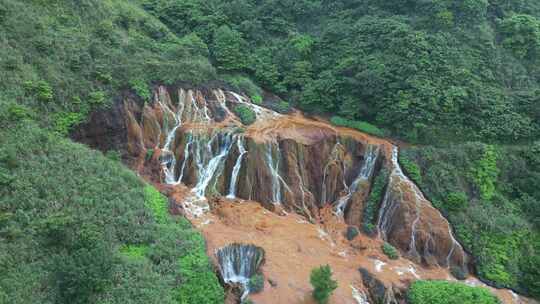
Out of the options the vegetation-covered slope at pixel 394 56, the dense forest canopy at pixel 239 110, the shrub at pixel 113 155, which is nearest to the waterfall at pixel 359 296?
the dense forest canopy at pixel 239 110

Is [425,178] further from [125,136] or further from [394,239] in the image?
[125,136]

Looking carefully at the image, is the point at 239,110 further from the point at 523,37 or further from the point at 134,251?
the point at 523,37

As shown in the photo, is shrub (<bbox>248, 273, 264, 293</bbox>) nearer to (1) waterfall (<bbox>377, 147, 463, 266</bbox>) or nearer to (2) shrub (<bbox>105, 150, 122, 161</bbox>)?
(1) waterfall (<bbox>377, 147, 463, 266</bbox>)

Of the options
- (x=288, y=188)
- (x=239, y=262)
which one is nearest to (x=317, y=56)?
(x=288, y=188)

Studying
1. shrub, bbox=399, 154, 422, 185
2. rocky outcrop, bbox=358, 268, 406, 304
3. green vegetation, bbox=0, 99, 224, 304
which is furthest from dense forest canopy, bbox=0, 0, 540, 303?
rocky outcrop, bbox=358, 268, 406, 304

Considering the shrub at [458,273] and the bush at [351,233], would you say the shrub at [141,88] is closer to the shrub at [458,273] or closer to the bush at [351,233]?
the bush at [351,233]

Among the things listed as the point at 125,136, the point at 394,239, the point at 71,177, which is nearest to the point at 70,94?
the point at 125,136
